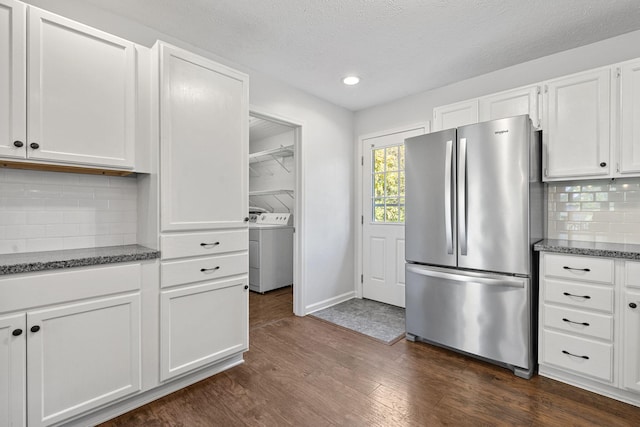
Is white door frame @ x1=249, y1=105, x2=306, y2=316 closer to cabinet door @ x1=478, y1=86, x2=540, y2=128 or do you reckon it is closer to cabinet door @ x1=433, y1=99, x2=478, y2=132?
cabinet door @ x1=433, y1=99, x2=478, y2=132

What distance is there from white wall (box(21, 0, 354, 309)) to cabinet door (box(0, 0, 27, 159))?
1.35 metres

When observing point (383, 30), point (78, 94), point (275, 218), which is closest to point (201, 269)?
point (78, 94)

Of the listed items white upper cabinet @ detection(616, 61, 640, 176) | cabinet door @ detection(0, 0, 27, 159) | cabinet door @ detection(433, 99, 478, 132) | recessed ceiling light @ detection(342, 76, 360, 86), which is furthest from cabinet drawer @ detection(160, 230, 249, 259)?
white upper cabinet @ detection(616, 61, 640, 176)

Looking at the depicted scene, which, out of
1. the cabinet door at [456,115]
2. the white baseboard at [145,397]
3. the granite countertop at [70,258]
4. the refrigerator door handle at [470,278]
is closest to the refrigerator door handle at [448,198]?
the refrigerator door handle at [470,278]

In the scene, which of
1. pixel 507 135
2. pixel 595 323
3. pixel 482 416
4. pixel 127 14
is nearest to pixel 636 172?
pixel 507 135

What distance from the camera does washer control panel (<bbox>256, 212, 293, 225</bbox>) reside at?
4.79 metres

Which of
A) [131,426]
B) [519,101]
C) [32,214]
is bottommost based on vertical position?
[131,426]

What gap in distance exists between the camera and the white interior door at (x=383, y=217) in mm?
3646

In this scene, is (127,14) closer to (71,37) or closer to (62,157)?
(71,37)

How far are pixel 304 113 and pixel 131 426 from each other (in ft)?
9.90

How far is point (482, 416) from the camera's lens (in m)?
1.72

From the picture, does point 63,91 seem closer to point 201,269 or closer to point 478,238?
point 201,269

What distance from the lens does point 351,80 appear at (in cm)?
306

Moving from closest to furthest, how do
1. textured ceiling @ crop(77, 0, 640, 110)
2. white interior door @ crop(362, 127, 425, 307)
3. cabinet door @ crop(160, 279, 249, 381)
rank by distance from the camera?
cabinet door @ crop(160, 279, 249, 381) < textured ceiling @ crop(77, 0, 640, 110) < white interior door @ crop(362, 127, 425, 307)
